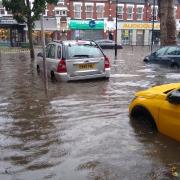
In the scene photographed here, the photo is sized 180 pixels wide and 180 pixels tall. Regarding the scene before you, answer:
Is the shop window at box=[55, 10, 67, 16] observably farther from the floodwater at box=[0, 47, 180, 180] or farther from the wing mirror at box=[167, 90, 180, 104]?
the wing mirror at box=[167, 90, 180, 104]

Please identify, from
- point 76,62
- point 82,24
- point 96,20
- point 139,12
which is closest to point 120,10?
point 139,12

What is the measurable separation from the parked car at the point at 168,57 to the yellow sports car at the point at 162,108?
10775mm

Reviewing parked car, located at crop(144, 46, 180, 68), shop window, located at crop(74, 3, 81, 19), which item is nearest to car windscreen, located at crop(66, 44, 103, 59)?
parked car, located at crop(144, 46, 180, 68)

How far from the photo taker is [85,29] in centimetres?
5578

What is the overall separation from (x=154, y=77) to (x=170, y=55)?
3367mm

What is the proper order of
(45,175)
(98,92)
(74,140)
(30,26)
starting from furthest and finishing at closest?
1. (30,26)
2. (98,92)
3. (74,140)
4. (45,175)

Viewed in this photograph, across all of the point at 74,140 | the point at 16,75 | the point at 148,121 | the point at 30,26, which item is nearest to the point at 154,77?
the point at 16,75

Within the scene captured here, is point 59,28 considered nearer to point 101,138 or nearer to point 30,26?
point 30,26

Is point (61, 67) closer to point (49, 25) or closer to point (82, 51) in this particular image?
point (82, 51)

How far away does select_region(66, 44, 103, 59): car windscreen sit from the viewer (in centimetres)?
1284

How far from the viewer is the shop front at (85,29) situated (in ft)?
179

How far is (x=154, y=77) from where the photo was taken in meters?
15.1

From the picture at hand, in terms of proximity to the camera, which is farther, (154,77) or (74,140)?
(154,77)

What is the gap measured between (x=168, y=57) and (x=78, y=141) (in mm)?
12331
